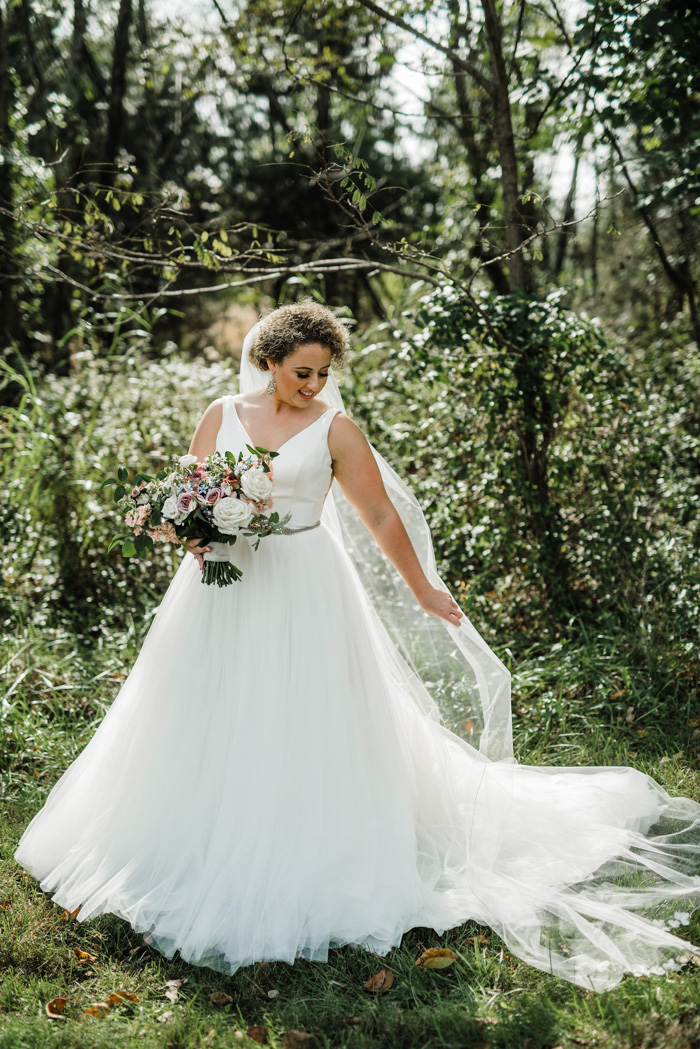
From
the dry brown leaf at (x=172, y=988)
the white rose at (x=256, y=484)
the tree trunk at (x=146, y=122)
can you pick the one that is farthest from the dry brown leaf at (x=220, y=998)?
the tree trunk at (x=146, y=122)

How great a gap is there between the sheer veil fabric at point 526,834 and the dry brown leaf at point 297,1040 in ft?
1.82

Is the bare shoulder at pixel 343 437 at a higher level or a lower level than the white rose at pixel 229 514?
higher

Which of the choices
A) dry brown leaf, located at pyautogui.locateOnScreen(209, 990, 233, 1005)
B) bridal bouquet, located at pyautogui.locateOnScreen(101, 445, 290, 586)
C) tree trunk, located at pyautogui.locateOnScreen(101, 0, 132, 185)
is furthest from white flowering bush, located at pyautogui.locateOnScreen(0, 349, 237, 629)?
tree trunk, located at pyautogui.locateOnScreen(101, 0, 132, 185)

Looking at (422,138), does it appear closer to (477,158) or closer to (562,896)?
(477,158)

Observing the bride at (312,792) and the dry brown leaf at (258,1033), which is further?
the bride at (312,792)

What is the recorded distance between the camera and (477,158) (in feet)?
24.1

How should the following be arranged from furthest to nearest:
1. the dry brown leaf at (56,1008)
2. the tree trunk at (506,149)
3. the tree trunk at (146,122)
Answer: the tree trunk at (146,122) → the tree trunk at (506,149) → the dry brown leaf at (56,1008)

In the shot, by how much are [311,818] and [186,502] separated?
1161 mm

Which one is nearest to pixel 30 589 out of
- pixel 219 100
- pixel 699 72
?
pixel 699 72

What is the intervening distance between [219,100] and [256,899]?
11181 millimetres

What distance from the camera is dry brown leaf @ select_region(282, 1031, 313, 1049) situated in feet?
7.29

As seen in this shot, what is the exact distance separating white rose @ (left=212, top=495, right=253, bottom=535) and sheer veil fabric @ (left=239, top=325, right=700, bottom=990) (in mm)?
721

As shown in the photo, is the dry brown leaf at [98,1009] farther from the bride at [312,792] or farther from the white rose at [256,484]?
the white rose at [256,484]

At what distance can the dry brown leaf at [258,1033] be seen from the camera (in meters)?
2.26
